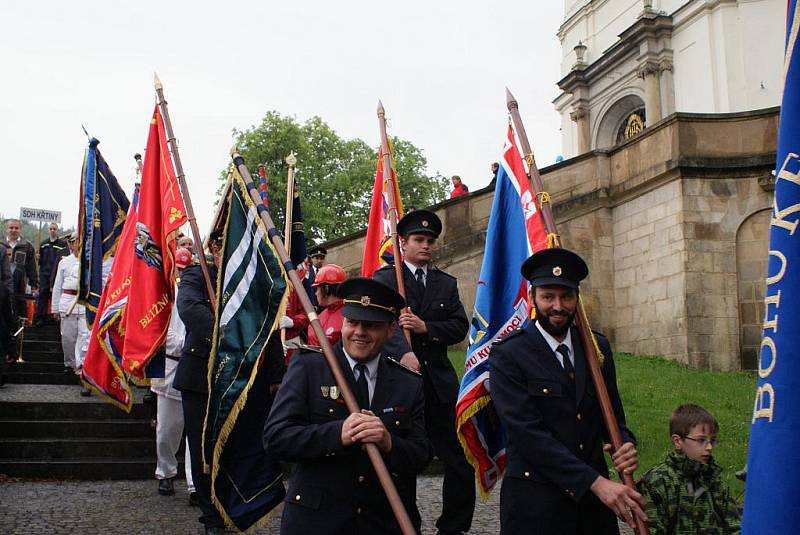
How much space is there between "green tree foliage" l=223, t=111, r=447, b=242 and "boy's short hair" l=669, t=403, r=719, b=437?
3727cm

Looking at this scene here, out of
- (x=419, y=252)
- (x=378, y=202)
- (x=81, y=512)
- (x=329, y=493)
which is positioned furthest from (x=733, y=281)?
(x=329, y=493)

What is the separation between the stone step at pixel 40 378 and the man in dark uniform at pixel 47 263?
187 inches

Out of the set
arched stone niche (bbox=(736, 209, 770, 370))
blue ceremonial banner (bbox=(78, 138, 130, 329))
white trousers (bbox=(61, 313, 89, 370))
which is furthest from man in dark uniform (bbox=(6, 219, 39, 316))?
arched stone niche (bbox=(736, 209, 770, 370))

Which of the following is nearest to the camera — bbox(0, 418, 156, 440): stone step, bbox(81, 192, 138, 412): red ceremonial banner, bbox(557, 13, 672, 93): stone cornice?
bbox(81, 192, 138, 412): red ceremonial banner

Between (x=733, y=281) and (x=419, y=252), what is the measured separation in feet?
36.5

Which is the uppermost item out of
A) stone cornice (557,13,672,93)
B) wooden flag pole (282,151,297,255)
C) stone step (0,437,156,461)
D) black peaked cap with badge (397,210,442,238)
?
stone cornice (557,13,672,93)

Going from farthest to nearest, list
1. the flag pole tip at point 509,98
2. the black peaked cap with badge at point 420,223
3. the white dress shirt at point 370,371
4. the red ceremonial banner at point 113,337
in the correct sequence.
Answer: the red ceremonial banner at point 113,337
the black peaked cap with badge at point 420,223
the flag pole tip at point 509,98
the white dress shirt at point 370,371

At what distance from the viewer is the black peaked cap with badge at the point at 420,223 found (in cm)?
600

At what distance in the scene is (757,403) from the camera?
187 cm

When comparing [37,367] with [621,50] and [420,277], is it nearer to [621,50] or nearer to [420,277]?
[420,277]

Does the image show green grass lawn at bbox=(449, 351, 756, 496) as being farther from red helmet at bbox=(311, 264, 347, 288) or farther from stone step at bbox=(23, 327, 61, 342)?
stone step at bbox=(23, 327, 61, 342)

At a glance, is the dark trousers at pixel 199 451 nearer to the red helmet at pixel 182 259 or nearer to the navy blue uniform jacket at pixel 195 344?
the navy blue uniform jacket at pixel 195 344

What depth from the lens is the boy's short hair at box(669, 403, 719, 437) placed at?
13.5 feet

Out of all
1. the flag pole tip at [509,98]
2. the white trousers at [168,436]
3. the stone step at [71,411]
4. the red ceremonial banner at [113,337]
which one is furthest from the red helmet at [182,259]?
the flag pole tip at [509,98]
